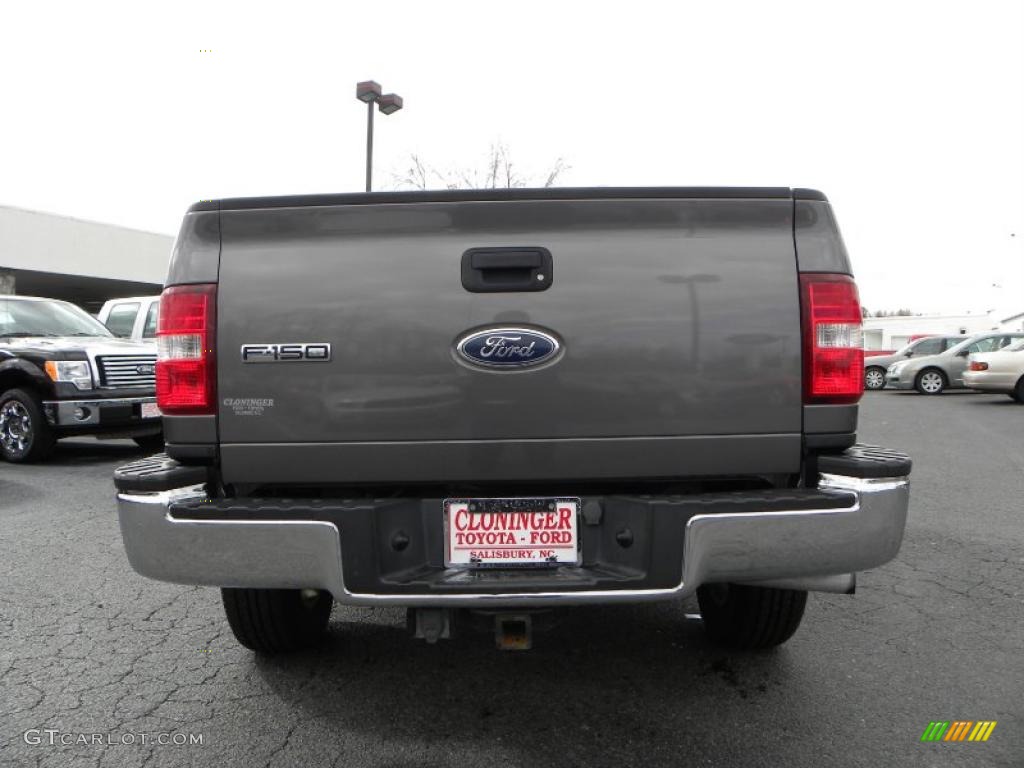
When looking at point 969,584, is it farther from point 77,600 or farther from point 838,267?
point 77,600

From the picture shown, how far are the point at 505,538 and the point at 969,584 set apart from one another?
9.81 feet

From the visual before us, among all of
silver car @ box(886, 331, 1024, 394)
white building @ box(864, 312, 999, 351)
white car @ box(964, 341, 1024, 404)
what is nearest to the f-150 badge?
white car @ box(964, 341, 1024, 404)

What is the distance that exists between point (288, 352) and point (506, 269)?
0.67 meters

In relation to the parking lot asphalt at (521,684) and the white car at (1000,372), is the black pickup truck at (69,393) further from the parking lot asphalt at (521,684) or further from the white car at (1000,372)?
the white car at (1000,372)

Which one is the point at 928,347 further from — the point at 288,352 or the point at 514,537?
the point at 288,352

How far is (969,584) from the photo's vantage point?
3.91 m

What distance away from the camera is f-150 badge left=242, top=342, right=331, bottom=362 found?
2180 millimetres

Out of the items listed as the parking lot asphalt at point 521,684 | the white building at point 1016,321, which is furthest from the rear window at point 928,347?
the white building at point 1016,321

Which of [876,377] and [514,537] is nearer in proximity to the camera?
[514,537]

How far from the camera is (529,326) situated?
2180 millimetres

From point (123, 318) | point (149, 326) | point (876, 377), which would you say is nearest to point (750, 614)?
point (149, 326)

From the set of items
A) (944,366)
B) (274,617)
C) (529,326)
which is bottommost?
(274,617)

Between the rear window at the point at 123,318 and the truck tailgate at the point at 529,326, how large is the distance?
1017cm

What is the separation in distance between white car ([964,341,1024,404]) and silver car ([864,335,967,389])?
4299 mm
